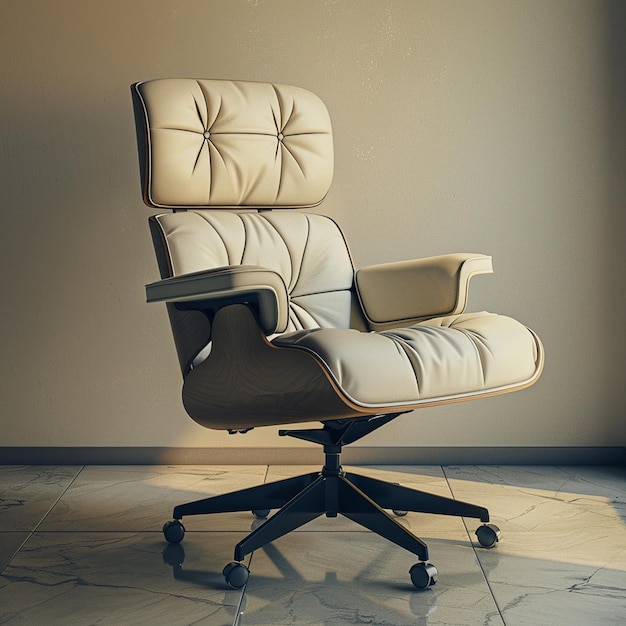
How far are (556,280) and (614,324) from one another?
0.72 ft

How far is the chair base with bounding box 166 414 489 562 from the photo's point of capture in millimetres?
1653

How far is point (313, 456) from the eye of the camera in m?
2.56

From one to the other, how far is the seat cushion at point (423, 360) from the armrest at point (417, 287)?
191 mm

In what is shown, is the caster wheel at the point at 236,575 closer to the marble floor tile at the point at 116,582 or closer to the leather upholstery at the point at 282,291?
the marble floor tile at the point at 116,582

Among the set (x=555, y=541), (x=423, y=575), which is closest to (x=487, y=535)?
(x=555, y=541)

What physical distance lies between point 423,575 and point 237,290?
25.8 inches

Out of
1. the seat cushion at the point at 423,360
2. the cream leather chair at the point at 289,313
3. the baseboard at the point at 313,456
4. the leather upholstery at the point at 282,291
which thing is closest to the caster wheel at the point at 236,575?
the cream leather chair at the point at 289,313

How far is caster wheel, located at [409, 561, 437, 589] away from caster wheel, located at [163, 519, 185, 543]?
560mm

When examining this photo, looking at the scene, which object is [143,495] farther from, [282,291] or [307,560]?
[282,291]

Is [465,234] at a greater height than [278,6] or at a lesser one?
lesser

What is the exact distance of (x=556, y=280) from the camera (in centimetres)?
253

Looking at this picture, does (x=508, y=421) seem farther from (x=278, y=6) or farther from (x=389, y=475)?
(x=278, y=6)

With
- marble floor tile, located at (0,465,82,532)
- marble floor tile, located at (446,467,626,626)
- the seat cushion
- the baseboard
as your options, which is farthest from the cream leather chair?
the baseboard

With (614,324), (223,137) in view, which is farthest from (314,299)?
(614,324)
